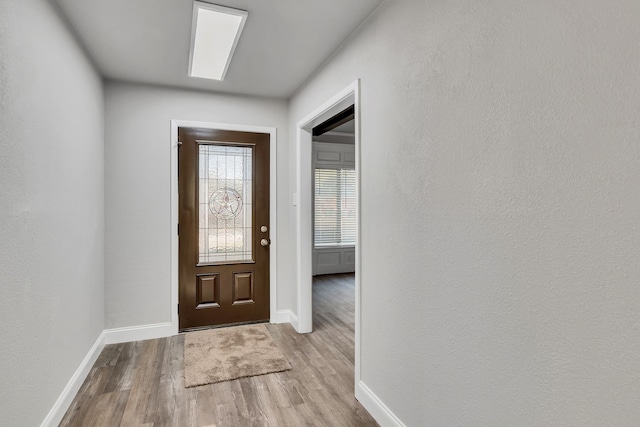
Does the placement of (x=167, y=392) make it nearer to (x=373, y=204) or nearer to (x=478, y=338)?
(x=373, y=204)

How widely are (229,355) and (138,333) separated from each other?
3.42ft

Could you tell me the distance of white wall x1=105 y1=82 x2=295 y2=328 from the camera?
325 centimetres

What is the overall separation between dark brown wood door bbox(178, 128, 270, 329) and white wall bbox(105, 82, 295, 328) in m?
0.16

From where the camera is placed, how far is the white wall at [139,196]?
3248 millimetres

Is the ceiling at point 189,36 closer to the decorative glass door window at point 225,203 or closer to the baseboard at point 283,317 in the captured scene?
the decorative glass door window at point 225,203

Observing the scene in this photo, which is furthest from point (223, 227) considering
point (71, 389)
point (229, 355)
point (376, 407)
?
point (376, 407)

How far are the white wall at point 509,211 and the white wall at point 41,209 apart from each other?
1817 mm

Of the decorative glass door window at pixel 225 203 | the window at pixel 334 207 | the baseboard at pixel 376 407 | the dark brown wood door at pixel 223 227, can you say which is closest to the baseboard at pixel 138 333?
the dark brown wood door at pixel 223 227

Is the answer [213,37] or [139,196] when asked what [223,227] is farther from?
[213,37]

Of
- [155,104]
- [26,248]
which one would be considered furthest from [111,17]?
[26,248]

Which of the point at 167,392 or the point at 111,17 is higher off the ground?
the point at 111,17

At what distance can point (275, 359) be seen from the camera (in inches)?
114

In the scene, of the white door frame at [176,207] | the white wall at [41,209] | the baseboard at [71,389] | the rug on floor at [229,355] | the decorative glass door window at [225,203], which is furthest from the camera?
the decorative glass door window at [225,203]

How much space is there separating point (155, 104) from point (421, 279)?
3.03 m
